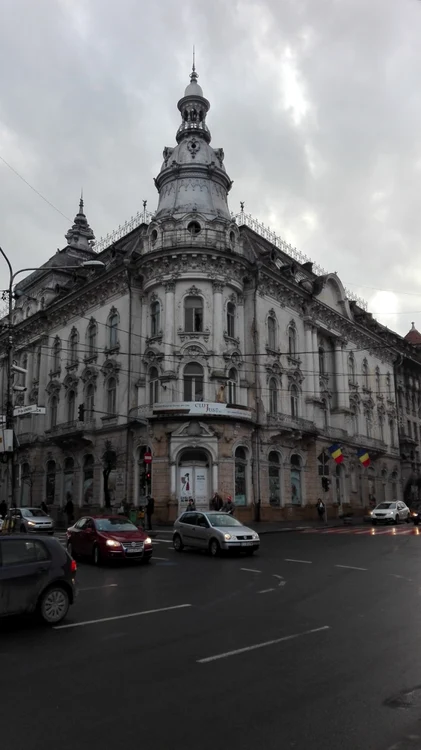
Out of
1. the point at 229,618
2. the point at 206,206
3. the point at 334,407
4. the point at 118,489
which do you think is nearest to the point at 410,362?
the point at 334,407

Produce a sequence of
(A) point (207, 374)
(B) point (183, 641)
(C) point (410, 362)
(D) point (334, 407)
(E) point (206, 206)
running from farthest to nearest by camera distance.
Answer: (C) point (410, 362), (D) point (334, 407), (E) point (206, 206), (A) point (207, 374), (B) point (183, 641)

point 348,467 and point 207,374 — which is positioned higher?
point 207,374

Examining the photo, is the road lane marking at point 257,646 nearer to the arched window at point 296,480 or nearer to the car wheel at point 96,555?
the car wheel at point 96,555

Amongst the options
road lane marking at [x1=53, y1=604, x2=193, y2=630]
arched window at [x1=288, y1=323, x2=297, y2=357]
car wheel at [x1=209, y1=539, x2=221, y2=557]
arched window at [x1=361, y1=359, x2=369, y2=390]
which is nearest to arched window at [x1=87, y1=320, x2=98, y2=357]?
arched window at [x1=288, y1=323, x2=297, y2=357]

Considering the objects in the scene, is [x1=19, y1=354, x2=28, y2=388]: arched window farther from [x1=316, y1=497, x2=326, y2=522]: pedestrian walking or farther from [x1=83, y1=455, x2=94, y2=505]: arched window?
[x1=316, y1=497, x2=326, y2=522]: pedestrian walking

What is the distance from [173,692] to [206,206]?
36008 mm

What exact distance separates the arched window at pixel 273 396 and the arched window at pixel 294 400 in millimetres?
1798

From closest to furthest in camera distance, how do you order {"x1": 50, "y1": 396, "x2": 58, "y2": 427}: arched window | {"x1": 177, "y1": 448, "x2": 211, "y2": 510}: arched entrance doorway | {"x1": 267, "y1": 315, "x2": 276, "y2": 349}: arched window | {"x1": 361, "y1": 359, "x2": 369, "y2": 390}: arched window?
{"x1": 177, "y1": 448, "x2": 211, "y2": 510}: arched entrance doorway, {"x1": 267, "y1": 315, "x2": 276, "y2": 349}: arched window, {"x1": 50, "y1": 396, "x2": 58, "y2": 427}: arched window, {"x1": 361, "y1": 359, "x2": 369, "y2": 390}: arched window

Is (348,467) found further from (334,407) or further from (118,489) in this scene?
(118,489)

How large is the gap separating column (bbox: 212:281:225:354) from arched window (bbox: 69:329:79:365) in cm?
1314

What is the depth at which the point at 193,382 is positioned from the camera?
34625 millimetres

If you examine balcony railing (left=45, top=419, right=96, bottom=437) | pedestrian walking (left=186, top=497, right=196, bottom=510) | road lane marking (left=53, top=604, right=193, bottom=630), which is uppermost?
balcony railing (left=45, top=419, right=96, bottom=437)

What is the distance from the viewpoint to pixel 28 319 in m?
49.2

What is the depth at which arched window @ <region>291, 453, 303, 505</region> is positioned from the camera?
129 ft
